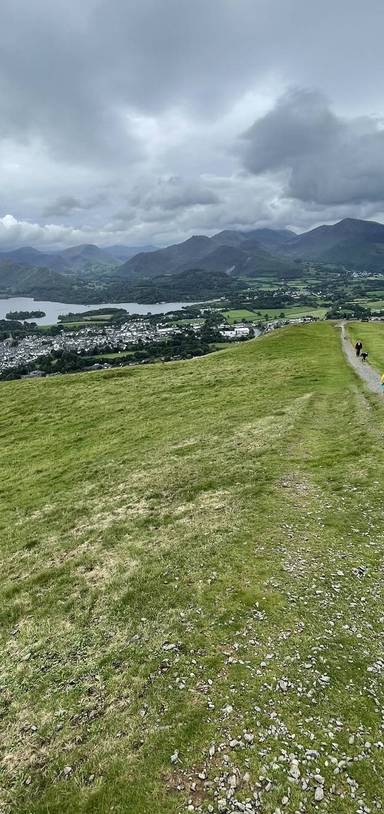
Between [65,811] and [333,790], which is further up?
[333,790]

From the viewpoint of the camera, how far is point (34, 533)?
22.5 m

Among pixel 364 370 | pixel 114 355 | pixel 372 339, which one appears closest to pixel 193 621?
pixel 364 370

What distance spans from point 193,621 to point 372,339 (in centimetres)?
7508

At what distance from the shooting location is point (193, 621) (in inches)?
549

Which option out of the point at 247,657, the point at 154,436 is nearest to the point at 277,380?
the point at 154,436

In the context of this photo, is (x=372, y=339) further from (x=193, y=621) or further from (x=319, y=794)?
(x=319, y=794)

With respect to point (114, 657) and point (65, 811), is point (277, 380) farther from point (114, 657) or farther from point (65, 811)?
point (65, 811)

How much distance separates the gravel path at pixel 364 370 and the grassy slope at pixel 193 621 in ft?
45.1

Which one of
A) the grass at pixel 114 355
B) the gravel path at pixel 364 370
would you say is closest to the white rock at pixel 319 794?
the gravel path at pixel 364 370

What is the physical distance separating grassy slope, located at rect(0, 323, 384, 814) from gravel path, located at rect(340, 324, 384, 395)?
13.7 m

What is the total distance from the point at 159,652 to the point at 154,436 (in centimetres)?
2404

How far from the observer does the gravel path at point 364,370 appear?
4475 cm

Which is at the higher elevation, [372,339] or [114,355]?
[372,339]

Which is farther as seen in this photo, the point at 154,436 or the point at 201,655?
the point at 154,436
